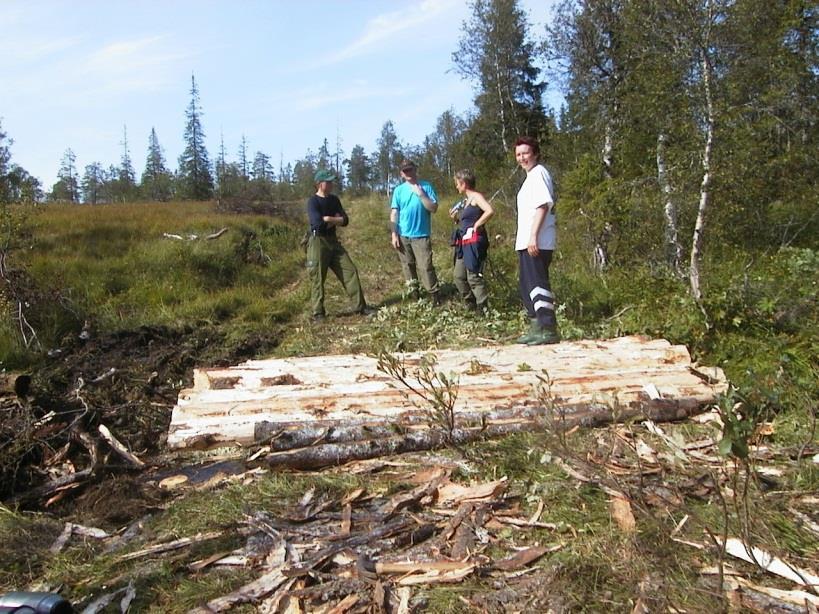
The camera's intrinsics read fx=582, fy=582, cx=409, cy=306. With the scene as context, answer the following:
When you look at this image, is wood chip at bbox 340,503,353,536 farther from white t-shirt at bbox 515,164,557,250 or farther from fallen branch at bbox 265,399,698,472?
white t-shirt at bbox 515,164,557,250

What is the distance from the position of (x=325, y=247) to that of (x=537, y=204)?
383cm

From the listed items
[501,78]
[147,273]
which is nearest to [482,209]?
[147,273]

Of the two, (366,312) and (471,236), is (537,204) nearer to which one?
(471,236)

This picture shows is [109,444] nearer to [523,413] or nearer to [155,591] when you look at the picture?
[155,591]

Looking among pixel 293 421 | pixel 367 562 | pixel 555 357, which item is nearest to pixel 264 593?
→ pixel 367 562

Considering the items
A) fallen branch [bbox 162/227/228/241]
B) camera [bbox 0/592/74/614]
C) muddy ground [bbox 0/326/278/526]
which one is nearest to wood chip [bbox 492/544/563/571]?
camera [bbox 0/592/74/614]

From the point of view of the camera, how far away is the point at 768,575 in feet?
7.75

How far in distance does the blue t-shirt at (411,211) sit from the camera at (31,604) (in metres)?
6.57

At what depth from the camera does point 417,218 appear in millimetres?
8305

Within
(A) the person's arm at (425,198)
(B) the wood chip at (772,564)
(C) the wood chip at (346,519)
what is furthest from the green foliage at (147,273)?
(B) the wood chip at (772,564)

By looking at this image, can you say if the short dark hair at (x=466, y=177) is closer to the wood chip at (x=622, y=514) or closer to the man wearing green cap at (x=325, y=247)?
the man wearing green cap at (x=325, y=247)

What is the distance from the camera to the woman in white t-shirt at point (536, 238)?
5609mm

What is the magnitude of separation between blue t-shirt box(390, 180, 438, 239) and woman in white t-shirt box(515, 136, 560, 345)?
260cm

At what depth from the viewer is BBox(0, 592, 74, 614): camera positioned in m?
2.25
